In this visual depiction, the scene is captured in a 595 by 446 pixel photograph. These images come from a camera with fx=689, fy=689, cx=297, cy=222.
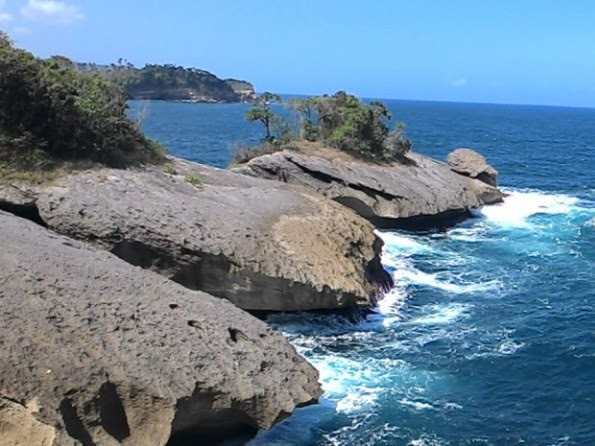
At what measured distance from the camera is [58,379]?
1572cm

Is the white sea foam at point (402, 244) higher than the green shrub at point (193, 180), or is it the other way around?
the green shrub at point (193, 180)

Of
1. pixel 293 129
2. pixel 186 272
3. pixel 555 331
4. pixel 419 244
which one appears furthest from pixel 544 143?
pixel 186 272

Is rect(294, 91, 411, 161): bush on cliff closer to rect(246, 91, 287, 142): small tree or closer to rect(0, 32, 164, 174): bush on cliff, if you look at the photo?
rect(246, 91, 287, 142): small tree

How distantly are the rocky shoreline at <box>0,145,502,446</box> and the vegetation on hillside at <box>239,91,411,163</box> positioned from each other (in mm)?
17804

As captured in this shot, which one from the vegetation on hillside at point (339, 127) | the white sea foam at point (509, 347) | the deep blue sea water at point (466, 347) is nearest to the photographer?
the deep blue sea water at point (466, 347)

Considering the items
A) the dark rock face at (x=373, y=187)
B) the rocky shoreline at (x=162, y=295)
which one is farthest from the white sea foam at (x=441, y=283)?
the dark rock face at (x=373, y=187)

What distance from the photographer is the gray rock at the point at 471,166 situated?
5988cm

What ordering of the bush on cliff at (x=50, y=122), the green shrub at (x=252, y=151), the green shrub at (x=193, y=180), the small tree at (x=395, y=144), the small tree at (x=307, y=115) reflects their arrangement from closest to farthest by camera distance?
the bush on cliff at (x=50, y=122), the green shrub at (x=193, y=180), the green shrub at (x=252, y=151), the small tree at (x=395, y=144), the small tree at (x=307, y=115)

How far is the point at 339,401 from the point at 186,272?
27.4 ft

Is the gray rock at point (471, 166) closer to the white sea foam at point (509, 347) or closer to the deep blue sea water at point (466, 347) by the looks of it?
the deep blue sea water at point (466, 347)

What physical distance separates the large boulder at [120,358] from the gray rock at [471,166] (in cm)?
4216

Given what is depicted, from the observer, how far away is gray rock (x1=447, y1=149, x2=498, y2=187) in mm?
59875

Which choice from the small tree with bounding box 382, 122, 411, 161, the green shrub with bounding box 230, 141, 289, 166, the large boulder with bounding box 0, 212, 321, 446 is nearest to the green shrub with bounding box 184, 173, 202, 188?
the large boulder with bounding box 0, 212, 321, 446

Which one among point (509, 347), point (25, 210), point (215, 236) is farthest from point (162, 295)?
point (509, 347)
